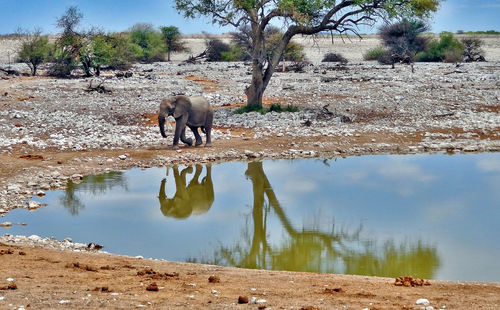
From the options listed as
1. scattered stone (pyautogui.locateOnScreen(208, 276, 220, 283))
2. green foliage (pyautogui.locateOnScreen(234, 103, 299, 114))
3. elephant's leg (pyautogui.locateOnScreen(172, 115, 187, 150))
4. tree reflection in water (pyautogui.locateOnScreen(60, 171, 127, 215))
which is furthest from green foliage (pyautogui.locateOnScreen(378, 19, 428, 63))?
scattered stone (pyautogui.locateOnScreen(208, 276, 220, 283))

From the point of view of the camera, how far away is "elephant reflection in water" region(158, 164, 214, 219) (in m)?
13.8

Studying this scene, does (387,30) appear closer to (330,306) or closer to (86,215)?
(86,215)

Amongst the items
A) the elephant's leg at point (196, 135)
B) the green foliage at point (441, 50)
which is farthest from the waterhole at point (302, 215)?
the green foliage at point (441, 50)

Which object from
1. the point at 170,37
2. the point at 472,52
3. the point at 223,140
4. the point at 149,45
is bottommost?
the point at 223,140

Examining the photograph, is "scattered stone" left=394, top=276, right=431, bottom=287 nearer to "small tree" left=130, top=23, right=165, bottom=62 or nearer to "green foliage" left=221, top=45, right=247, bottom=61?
"green foliage" left=221, top=45, right=247, bottom=61

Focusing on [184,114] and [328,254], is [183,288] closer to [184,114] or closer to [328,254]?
[328,254]

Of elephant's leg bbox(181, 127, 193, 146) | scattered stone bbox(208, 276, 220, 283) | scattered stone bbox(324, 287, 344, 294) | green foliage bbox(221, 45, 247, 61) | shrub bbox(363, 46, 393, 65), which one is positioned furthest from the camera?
green foliage bbox(221, 45, 247, 61)

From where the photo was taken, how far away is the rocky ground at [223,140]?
7.51 m

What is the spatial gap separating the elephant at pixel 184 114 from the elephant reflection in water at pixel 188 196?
4.74 feet

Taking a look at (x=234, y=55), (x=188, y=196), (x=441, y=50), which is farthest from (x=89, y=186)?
(x=234, y=55)

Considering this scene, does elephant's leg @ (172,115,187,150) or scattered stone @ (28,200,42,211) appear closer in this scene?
scattered stone @ (28,200,42,211)

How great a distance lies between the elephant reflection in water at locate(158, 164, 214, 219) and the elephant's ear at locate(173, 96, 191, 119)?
1.74m

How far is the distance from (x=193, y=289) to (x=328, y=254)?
3694 mm

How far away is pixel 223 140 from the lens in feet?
65.0
